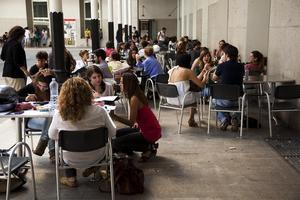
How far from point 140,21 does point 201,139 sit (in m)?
23.8

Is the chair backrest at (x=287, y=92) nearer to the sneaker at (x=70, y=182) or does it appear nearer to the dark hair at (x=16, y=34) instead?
the sneaker at (x=70, y=182)

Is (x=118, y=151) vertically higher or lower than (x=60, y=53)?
lower

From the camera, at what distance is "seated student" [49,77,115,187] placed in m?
3.11

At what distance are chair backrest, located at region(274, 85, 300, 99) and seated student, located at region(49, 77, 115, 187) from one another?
283 centimetres

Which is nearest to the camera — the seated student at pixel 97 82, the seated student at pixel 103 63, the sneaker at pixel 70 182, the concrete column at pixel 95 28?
the sneaker at pixel 70 182

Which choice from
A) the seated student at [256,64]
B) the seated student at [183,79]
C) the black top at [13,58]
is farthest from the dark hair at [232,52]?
the black top at [13,58]

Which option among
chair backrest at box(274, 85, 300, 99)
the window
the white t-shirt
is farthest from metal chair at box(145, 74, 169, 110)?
the window

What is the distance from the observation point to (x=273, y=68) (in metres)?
6.88

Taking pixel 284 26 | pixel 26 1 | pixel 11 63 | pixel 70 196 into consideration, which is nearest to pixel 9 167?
pixel 70 196

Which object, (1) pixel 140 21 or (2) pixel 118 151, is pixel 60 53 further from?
(1) pixel 140 21

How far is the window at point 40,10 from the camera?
1246 inches

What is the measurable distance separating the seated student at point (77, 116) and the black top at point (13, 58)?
3.22 meters

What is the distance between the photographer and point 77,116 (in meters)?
3.10

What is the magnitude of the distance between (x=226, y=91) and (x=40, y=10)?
2910 centimetres
